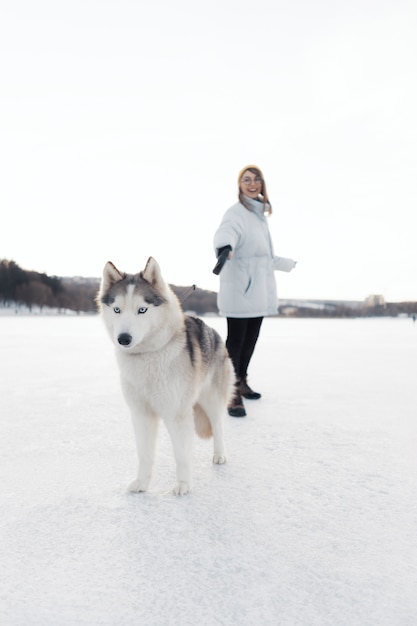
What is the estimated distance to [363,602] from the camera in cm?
140

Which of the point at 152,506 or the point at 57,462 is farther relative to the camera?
the point at 57,462

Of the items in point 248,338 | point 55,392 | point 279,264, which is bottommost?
point 55,392

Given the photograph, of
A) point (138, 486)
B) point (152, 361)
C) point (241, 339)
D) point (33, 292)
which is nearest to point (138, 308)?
point (152, 361)

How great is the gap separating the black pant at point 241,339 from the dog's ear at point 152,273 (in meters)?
2.18

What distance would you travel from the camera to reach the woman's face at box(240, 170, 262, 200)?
4422 mm

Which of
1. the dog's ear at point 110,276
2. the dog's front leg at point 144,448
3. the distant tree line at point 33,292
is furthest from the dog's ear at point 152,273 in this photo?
the distant tree line at point 33,292

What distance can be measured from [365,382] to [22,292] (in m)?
63.6

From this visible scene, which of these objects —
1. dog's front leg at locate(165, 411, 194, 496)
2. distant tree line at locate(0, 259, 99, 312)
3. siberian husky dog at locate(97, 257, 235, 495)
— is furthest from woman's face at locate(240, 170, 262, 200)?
distant tree line at locate(0, 259, 99, 312)

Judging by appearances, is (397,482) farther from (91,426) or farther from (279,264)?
(279,264)

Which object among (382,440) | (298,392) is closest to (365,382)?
(298,392)

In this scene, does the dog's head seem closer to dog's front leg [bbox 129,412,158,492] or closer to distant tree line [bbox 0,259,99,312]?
dog's front leg [bbox 129,412,158,492]

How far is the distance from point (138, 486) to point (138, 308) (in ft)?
3.09

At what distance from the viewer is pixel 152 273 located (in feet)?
7.61

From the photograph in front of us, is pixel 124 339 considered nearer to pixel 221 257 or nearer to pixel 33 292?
pixel 221 257
